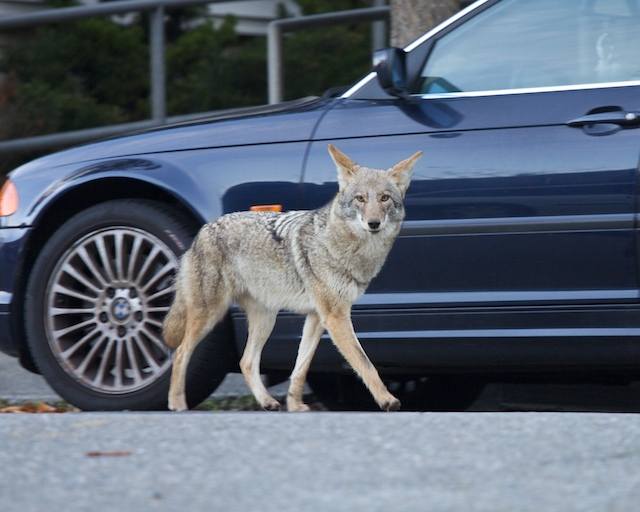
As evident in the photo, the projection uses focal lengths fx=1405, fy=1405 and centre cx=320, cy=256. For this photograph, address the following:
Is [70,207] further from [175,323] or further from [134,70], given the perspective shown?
[134,70]

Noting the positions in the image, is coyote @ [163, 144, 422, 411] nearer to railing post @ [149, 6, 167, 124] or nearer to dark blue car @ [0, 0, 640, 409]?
dark blue car @ [0, 0, 640, 409]

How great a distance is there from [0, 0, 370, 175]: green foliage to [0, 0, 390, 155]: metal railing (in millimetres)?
100

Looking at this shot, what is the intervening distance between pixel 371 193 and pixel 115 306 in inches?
45.7

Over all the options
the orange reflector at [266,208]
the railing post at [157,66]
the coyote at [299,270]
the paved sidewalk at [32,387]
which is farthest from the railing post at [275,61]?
the coyote at [299,270]

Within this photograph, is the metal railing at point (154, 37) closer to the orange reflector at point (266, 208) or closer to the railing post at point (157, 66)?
the railing post at point (157, 66)

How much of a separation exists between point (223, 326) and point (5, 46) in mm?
5049

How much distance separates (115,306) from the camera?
5.58 meters

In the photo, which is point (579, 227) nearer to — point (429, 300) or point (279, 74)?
point (429, 300)

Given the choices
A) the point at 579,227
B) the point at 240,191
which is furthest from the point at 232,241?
the point at 579,227

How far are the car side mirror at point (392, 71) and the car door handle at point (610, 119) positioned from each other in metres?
0.68

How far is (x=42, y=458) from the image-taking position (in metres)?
4.07

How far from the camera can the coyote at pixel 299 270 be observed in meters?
5.21

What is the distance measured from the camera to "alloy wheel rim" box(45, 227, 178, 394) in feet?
18.2

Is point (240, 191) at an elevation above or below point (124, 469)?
above
